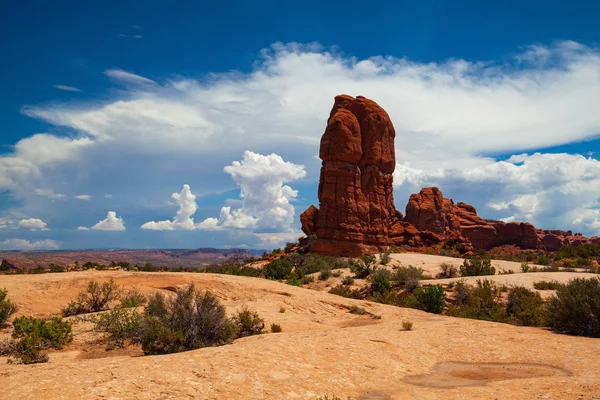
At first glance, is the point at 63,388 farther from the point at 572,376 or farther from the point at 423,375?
the point at 572,376

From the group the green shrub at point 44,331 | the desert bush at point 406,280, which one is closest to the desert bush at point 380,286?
the desert bush at point 406,280

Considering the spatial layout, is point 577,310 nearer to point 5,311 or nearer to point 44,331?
point 44,331

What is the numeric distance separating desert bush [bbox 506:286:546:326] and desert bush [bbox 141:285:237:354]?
9.87m

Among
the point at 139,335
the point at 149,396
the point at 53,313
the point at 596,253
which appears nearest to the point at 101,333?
the point at 139,335

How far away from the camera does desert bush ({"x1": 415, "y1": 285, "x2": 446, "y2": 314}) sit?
16.8m

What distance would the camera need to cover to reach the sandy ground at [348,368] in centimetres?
540

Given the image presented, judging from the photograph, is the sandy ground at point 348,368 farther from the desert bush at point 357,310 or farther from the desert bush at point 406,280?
the desert bush at point 406,280

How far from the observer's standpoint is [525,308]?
605 inches

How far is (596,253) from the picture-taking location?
4225 centimetres

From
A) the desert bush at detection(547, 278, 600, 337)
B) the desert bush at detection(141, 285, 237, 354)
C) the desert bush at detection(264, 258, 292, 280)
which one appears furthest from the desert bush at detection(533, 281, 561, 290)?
the desert bush at detection(141, 285, 237, 354)

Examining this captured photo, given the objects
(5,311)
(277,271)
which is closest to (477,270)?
(277,271)

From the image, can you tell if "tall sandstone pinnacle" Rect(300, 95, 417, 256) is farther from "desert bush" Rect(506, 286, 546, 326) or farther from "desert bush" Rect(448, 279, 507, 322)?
"desert bush" Rect(506, 286, 546, 326)

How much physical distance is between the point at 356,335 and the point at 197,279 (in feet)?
33.1

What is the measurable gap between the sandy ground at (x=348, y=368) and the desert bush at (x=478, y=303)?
369 cm
